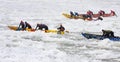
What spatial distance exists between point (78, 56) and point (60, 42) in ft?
10.6

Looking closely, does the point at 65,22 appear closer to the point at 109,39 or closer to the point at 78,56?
the point at 109,39

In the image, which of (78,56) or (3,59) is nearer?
(3,59)

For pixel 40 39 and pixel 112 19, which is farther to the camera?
pixel 112 19

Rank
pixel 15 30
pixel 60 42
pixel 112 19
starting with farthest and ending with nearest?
pixel 112 19 → pixel 15 30 → pixel 60 42

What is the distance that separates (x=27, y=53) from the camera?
616 inches

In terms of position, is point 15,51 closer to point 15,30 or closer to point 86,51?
point 86,51

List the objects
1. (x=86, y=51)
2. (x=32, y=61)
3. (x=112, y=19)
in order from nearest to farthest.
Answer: (x=32, y=61) → (x=86, y=51) → (x=112, y=19)

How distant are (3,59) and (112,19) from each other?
1677 centimetres

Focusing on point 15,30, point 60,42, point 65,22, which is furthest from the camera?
point 65,22

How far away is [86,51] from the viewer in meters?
16.5

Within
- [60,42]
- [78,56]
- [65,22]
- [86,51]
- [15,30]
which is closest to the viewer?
[78,56]

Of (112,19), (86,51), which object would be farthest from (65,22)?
(86,51)

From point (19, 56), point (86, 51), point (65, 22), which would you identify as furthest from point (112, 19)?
point (19, 56)

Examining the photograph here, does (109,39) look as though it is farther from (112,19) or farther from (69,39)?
(112,19)
